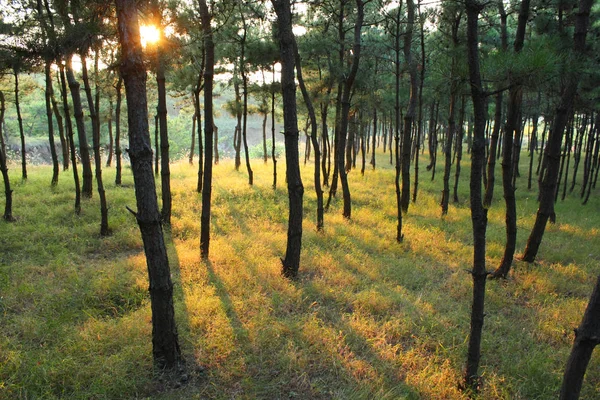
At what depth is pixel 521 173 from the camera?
90.1 ft

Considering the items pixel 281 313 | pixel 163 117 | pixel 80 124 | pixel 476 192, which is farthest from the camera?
pixel 80 124

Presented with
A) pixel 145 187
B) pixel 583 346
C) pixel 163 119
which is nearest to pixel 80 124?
pixel 163 119

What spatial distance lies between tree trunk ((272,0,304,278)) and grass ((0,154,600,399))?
535 millimetres

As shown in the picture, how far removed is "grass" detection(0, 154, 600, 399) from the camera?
3891mm

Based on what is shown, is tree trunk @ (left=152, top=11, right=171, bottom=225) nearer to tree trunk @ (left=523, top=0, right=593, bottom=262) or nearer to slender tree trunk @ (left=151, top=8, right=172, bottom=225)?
slender tree trunk @ (left=151, top=8, right=172, bottom=225)

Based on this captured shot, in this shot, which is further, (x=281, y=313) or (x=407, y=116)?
(x=407, y=116)

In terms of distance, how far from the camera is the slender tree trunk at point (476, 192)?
3295mm

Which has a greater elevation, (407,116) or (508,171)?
(407,116)

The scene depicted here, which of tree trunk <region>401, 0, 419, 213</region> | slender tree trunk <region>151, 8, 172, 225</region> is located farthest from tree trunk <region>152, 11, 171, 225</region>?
Result: tree trunk <region>401, 0, 419, 213</region>

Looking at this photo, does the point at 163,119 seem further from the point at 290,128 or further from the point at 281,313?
the point at 281,313

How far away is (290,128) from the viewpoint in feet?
21.7

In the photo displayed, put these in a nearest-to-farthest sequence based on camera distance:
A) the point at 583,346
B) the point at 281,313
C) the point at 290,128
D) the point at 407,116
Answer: the point at 583,346 < the point at 281,313 < the point at 290,128 < the point at 407,116

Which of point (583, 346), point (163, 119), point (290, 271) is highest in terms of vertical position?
point (163, 119)

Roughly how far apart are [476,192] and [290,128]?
3.87 metres
